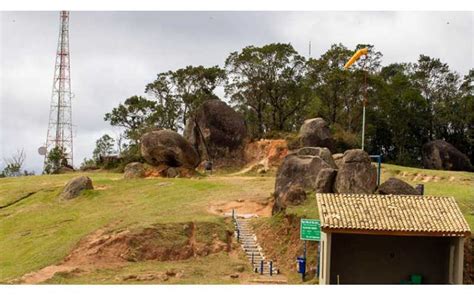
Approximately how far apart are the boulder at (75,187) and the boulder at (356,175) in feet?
61.6

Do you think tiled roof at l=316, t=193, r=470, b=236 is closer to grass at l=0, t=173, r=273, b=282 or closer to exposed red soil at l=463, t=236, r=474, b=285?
exposed red soil at l=463, t=236, r=474, b=285


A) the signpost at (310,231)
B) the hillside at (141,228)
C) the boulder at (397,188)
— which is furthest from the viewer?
the boulder at (397,188)

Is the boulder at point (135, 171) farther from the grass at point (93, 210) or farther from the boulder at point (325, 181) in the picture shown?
the boulder at point (325, 181)

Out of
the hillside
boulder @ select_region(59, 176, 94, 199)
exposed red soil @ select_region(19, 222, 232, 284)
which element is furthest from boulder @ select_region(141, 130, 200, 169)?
exposed red soil @ select_region(19, 222, 232, 284)

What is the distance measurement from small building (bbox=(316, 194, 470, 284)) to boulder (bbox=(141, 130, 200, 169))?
25.1 metres

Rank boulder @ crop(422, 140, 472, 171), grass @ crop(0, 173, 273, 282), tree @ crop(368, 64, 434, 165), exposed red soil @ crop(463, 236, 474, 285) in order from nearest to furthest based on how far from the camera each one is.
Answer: exposed red soil @ crop(463, 236, 474, 285) < grass @ crop(0, 173, 273, 282) < boulder @ crop(422, 140, 472, 171) < tree @ crop(368, 64, 434, 165)

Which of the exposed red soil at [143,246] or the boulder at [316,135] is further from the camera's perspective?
the boulder at [316,135]

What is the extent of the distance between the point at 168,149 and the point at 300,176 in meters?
15.9

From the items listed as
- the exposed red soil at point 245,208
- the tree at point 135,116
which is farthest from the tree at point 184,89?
the exposed red soil at point 245,208

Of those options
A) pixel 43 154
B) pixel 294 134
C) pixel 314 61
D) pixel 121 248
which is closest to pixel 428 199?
pixel 121 248

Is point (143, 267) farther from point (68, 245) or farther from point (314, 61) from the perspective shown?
point (314, 61)

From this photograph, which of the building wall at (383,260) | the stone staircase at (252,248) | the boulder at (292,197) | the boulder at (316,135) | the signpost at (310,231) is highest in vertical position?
the boulder at (316,135)

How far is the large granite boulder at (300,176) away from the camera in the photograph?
1200 inches

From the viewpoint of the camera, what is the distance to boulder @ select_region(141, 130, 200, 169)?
45719 millimetres
